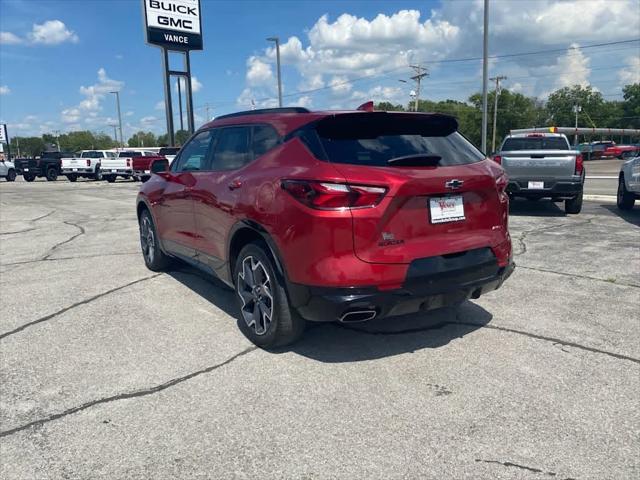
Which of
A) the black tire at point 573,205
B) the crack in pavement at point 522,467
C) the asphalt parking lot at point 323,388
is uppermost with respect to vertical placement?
the black tire at point 573,205

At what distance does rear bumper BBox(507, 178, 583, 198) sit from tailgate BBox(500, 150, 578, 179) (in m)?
0.12

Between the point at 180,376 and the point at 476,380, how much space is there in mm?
1961

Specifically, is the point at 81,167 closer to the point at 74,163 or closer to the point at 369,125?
the point at 74,163

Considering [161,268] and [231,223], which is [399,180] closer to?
[231,223]

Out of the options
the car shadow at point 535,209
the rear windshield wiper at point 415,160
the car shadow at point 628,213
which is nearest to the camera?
the rear windshield wiper at point 415,160

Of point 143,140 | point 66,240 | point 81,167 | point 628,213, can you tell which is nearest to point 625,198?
point 628,213

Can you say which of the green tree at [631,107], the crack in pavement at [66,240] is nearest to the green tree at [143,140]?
the green tree at [631,107]

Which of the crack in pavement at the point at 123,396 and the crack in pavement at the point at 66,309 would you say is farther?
the crack in pavement at the point at 66,309

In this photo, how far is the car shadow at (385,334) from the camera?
3715 mm

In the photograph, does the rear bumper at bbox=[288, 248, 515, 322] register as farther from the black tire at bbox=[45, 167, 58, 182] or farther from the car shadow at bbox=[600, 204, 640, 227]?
the black tire at bbox=[45, 167, 58, 182]

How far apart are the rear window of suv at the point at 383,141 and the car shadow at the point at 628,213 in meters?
7.11

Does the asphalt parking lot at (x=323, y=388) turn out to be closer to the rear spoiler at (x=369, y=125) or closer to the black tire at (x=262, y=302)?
the black tire at (x=262, y=302)

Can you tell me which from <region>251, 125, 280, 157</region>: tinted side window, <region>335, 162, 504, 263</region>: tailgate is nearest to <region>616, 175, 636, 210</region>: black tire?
<region>335, 162, 504, 263</region>: tailgate

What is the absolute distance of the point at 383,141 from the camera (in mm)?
3430
